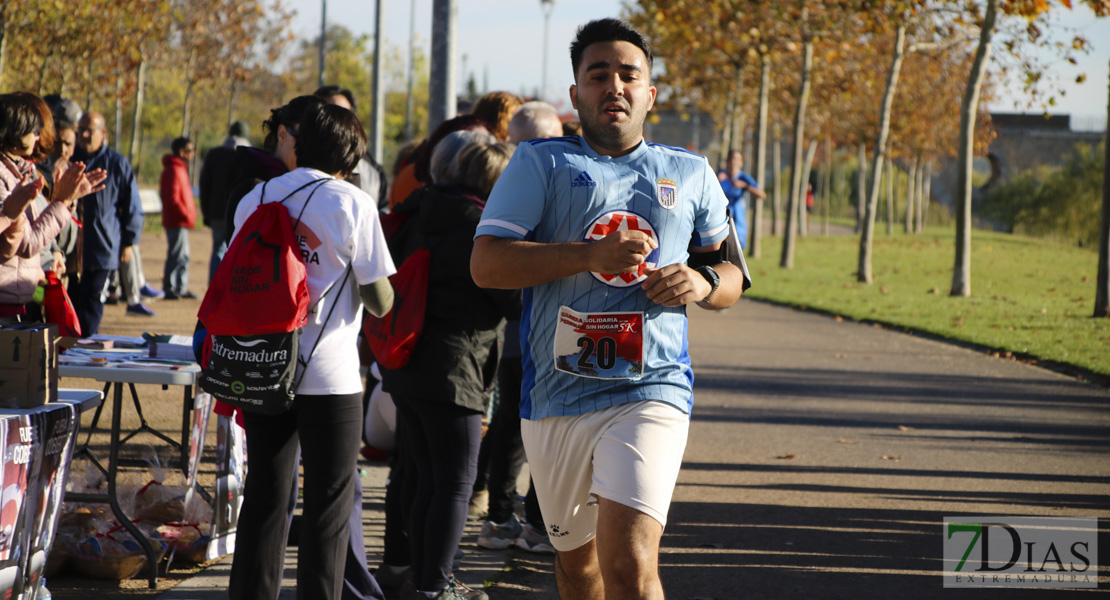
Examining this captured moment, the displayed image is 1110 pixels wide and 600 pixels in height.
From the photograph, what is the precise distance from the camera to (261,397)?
3.57m

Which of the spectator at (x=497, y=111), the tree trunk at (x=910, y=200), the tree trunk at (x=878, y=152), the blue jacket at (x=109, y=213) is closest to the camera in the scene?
the spectator at (x=497, y=111)

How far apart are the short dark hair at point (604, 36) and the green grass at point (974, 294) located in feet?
31.7

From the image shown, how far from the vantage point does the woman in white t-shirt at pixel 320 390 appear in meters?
3.70

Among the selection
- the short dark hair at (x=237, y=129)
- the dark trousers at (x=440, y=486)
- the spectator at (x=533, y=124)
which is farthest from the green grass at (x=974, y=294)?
the short dark hair at (x=237, y=129)

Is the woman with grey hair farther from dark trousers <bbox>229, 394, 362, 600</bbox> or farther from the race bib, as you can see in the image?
the race bib

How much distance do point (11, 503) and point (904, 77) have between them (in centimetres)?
3883

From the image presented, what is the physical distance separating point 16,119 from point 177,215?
32.7 feet

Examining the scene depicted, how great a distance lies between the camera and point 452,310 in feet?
A: 14.4

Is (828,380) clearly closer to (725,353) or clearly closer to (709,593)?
(725,353)

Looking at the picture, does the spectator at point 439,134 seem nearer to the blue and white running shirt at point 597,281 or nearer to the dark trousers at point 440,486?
the dark trousers at point 440,486

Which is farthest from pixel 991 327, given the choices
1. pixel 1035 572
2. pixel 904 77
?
pixel 904 77

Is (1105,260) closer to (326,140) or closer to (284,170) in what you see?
(284,170)

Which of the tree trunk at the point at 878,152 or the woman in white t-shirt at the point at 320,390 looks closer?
the woman in white t-shirt at the point at 320,390

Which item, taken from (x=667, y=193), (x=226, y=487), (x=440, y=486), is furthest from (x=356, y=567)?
A: (x=667, y=193)
